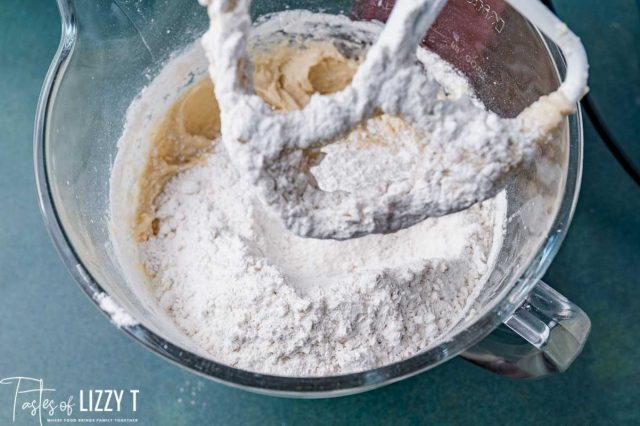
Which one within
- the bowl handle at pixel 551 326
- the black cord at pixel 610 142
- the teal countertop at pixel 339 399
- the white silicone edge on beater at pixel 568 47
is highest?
the white silicone edge on beater at pixel 568 47

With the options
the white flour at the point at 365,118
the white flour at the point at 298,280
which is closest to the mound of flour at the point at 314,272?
the white flour at the point at 298,280

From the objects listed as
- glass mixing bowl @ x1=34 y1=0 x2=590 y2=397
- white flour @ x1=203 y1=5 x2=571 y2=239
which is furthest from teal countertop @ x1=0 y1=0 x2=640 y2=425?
Answer: white flour @ x1=203 y1=5 x2=571 y2=239

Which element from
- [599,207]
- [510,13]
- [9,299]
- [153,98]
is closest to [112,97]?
[153,98]

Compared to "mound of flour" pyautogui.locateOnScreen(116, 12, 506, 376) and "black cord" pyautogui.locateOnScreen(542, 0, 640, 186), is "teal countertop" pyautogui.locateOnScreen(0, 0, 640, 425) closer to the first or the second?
"black cord" pyautogui.locateOnScreen(542, 0, 640, 186)

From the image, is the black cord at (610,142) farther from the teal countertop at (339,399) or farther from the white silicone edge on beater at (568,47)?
the white silicone edge on beater at (568,47)

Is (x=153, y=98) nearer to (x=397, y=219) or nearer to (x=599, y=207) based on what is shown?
(x=397, y=219)

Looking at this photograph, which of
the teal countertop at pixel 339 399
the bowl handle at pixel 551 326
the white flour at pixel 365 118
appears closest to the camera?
the white flour at pixel 365 118

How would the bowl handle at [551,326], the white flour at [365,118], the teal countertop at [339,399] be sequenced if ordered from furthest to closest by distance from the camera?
the teal countertop at [339,399] → the bowl handle at [551,326] → the white flour at [365,118]
